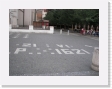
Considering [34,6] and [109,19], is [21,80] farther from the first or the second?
[109,19]

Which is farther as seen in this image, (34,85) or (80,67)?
(80,67)

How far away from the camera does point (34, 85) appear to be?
201 inches

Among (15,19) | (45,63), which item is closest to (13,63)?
(45,63)

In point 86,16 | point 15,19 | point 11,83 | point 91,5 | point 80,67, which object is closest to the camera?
Answer: point 11,83

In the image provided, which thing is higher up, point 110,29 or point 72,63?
point 110,29

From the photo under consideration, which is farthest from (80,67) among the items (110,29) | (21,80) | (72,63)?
(21,80)

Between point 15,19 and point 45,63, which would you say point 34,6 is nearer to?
point 45,63

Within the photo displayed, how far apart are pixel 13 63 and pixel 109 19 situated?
14.4 feet

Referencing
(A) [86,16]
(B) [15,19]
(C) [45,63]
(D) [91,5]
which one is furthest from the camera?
(B) [15,19]

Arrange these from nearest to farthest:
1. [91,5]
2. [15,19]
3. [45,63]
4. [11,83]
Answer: [11,83]
[91,5]
[45,63]
[15,19]

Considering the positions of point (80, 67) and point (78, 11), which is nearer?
point (80, 67)

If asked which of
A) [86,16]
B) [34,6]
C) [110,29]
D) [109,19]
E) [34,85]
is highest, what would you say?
[86,16]

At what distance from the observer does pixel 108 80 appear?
17.3ft

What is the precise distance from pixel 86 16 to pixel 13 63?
19.8m
